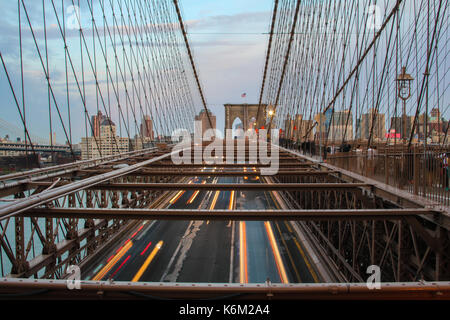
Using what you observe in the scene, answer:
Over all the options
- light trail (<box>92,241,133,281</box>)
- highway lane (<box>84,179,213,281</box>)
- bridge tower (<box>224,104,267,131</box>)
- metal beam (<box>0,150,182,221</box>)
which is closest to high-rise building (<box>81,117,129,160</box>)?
highway lane (<box>84,179,213,281</box>)

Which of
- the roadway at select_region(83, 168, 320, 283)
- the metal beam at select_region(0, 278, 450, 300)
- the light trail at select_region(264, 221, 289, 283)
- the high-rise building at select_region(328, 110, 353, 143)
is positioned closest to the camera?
the metal beam at select_region(0, 278, 450, 300)

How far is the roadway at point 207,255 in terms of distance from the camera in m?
11.0

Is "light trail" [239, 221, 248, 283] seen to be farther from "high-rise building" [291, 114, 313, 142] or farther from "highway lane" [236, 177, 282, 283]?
"high-rise building" [291, 114, 313, 142]

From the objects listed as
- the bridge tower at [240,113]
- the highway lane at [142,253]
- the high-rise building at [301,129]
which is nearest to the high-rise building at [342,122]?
the high-rise building at [301,129]

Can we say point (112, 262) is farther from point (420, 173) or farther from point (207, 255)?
point (420, 173)

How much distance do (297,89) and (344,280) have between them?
27953mm

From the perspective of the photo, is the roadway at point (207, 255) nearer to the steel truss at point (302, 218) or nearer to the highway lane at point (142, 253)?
the highway lane at point (142, 253)

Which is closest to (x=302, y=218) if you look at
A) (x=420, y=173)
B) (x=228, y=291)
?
(x=228, y=291)

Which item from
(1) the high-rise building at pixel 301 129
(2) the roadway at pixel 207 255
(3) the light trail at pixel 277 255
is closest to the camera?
(3) the light trail at pixel 277 255

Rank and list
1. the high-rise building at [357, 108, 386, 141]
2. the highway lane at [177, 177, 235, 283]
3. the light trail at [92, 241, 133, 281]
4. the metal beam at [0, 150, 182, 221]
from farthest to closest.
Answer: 1. the high-rise building at [357, 108, 386, 141]
2. the highway lane at [177, 177, 235, 283]
3. the light trail at [92, 241, 133, 281]
4. the metal beam at [0, 150, 182, 221]

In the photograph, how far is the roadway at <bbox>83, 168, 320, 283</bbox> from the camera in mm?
10953

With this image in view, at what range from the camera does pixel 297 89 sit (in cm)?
3478
